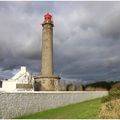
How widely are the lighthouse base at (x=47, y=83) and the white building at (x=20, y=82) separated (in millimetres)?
7248

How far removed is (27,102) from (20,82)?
12920mm

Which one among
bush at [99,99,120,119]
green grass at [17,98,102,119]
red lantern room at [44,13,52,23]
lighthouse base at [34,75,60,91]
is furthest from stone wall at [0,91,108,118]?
red lantern room at [44,13,52,23]

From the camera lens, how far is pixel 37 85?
134 feet

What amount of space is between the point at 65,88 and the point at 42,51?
7544 millimetres

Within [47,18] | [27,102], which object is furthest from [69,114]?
[47,18]

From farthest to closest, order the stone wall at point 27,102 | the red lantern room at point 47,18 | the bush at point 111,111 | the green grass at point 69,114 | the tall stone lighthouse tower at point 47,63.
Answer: the red lantern room at point 47,18 < the tall stone lighthouse tower at point 47,63 < the stone wall at point 27,102 < the green grass at point 69,114 < the bush at point 111,111

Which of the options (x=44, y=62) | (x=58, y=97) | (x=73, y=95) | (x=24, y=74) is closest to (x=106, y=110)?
(x=58, y=97)

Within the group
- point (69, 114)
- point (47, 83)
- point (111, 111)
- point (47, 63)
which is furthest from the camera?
point (47, 63)

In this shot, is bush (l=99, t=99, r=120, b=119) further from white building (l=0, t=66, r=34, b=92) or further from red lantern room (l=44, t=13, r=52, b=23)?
red lantern room (l=44, t=13, r=52, b=23)

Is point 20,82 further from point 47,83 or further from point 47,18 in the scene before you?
point 47,18

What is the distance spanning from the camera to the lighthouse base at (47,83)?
41125 mm

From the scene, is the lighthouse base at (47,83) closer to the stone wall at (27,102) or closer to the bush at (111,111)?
the stone wall at (27,102)

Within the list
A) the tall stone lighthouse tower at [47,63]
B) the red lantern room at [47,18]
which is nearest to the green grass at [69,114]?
the tall stone lighthouse tower at [47,63]

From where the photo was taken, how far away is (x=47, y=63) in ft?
142
